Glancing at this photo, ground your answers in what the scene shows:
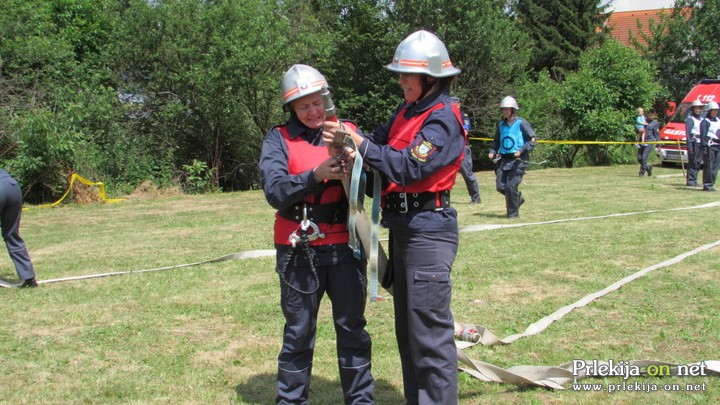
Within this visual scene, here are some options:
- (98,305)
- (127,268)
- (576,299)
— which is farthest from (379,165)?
(127,268)

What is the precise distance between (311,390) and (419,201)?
163 centimetres

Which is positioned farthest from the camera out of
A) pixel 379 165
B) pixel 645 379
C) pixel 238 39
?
pixel 238 39

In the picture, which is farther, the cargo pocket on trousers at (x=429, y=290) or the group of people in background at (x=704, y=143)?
the group of people in background at (x=704, y=143)

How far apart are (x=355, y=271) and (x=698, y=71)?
112 ft

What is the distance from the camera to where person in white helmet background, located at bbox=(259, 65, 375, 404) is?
405 centimetres

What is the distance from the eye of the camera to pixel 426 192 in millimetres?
3865

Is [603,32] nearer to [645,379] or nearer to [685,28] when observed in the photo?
[685,28]

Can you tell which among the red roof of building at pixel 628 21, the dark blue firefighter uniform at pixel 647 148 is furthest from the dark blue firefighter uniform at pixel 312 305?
the red roof of building at pixel 628 21

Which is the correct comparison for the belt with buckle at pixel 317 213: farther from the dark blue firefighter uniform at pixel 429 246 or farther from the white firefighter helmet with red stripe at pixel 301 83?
the white firefighter helmet with red stripe at pixel 301 83

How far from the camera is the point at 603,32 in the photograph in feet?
139

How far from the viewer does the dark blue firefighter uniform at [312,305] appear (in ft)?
13.4

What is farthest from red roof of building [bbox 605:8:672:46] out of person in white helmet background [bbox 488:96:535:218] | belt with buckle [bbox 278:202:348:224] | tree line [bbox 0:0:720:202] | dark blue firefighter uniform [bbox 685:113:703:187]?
belt with buckle [bbox 278:202:348:224]

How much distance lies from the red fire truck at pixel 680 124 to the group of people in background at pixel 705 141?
23.7 ft

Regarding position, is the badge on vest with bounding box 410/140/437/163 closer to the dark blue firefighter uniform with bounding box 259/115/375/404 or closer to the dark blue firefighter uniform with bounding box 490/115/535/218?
the dark blue firefighter uniform with bounding box 259/115/375/404
